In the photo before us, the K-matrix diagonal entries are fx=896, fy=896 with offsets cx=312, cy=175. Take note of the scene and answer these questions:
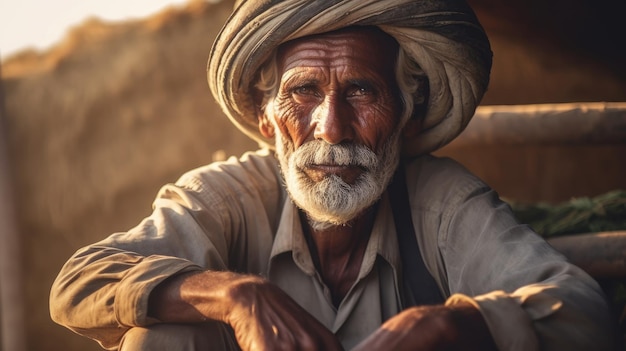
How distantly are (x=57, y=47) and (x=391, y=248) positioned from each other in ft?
17.3

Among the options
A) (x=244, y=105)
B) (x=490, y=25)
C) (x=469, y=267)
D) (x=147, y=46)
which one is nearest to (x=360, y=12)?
(x=244, y=105)

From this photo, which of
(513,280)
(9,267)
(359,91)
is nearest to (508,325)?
(513,280)

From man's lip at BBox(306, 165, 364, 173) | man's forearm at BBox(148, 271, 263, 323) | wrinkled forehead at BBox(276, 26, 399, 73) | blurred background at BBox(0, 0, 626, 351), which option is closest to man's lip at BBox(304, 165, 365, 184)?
man's lip at BBox(306, 165, 364, 173)

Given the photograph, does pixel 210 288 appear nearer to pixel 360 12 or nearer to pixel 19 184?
pixel 360 12

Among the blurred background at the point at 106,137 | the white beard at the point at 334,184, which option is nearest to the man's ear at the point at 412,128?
the white beard at the point at 334,184

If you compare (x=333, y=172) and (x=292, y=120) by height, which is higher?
(x=292, y=120)

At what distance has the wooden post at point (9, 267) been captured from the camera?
7.15 metres

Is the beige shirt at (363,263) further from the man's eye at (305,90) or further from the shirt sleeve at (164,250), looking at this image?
the man's eye at (305,90)

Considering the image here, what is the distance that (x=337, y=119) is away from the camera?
310 centimetres

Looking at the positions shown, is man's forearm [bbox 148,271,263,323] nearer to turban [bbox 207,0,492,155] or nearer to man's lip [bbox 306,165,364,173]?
man's lip [bbox 306,165,364,173]

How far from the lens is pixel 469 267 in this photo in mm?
3031

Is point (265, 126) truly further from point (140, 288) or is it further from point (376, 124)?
point (140, 288)

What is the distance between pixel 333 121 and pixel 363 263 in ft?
1.77

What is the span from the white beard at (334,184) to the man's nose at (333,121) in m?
0.03
